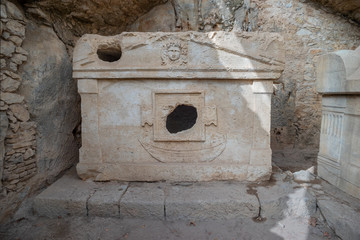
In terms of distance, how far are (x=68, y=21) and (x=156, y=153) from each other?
9.49 ft

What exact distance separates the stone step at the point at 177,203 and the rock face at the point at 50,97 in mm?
708

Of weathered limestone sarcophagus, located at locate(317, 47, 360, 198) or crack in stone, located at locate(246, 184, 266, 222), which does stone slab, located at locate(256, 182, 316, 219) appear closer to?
crack in stone, located at locate(246, 184, 266, 222)

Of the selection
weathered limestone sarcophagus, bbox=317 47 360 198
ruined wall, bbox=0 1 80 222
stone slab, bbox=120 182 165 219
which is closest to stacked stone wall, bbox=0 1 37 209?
ruined wall, bbox=0 1 80 222

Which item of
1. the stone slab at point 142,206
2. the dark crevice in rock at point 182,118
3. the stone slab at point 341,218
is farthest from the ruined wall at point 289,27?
the stone slab at point 142,206

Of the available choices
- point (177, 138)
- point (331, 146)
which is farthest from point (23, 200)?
point (331, 146)

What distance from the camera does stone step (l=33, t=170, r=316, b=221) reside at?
8.89 feet

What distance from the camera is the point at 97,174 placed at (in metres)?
3.22

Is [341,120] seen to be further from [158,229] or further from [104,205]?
[104,205]

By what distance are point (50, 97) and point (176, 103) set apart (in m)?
1.96

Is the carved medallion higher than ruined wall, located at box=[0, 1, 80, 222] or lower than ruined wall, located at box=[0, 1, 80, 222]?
higher

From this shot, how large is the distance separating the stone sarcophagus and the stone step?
1.18 feet

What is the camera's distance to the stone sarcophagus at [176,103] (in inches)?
119

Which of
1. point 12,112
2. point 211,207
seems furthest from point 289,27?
point 12,112

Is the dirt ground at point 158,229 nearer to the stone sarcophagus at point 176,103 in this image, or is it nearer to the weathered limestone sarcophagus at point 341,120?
the stone sarcophagus at point 176,103
